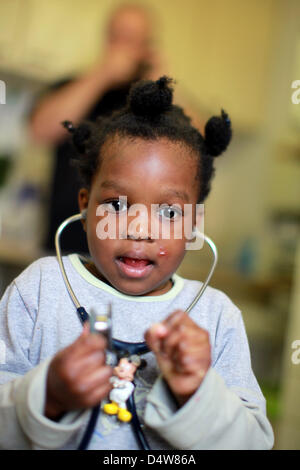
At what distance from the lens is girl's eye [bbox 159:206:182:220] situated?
726 mm

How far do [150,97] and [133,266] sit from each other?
252 millimetres

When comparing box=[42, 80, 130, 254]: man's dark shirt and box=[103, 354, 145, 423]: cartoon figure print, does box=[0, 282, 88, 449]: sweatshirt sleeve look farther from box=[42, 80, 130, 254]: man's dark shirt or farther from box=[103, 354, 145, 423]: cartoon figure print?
box=[42, 80, 130, 254]: man's dark shirt

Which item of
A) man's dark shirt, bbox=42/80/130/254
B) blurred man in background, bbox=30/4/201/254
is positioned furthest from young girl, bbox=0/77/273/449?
blurred man in background, bbox=30/4/201/254

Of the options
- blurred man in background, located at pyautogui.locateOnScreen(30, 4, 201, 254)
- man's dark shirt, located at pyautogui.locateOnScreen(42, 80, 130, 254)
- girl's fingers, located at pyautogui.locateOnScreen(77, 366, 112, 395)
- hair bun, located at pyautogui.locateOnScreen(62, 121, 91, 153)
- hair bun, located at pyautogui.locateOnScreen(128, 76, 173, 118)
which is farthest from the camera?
blurred man in background, located at pyautogui.locateOnScreen(30, 4, 201, 254)

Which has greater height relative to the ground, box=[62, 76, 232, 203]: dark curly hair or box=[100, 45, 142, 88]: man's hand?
box=[100, 45, 142, 88]: man's hand

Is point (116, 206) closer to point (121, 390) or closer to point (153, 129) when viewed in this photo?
point (153, 129)

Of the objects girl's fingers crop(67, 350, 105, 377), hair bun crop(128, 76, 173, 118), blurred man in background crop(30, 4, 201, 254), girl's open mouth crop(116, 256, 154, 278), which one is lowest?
girl's fingers crop(67, 350, 105, 377)

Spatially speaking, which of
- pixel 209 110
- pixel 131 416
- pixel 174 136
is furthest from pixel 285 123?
pixel 131 416

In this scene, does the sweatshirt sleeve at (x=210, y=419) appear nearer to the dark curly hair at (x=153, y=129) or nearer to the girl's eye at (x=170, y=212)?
the girl's eye at (x=170, y=212)

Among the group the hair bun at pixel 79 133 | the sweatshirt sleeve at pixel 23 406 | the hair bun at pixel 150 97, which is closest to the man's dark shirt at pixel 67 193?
the hair bun at pixel 79 133

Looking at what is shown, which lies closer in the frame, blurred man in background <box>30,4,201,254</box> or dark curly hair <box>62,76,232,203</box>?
dark curly hair <box>62,76,232,203</box>

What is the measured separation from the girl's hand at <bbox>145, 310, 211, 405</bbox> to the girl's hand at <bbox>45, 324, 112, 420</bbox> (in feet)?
0.21

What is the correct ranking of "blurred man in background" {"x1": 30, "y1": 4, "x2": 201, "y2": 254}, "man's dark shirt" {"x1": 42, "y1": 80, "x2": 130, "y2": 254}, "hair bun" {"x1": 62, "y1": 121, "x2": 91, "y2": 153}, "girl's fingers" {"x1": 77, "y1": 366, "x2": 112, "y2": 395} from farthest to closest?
"blurred man in background" {"x1": 30, "y1": 4, "x2": 201, "y2": 254} → "man's dark shirt" {"x1": 42, "y1": 80, "x2": 130, "y2": 254} → "hair bun" {"x1": 62, "y1": 121, "x2": 91, "y2": 153} → "girl's fingers" {"x1": 77, "y1": 366, "x2": 112, "y2": 395}

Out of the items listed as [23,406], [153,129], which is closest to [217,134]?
[153,129]
